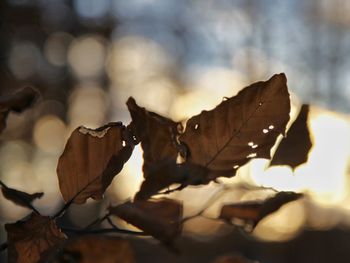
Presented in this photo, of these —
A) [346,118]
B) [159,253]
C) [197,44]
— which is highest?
[197,44]

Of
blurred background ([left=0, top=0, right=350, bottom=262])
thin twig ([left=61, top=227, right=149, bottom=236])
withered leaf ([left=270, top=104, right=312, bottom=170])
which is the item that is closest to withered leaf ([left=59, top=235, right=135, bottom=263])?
thin twig ([left=61, top=227, right=149, bottom=236])

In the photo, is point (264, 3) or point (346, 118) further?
point (264, 3)

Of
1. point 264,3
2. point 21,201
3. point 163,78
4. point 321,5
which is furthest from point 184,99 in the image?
point 21,201

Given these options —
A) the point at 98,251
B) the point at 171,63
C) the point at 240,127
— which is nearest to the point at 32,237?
the point at 98,251

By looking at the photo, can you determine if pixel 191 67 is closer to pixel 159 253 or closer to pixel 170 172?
pixel 159 253

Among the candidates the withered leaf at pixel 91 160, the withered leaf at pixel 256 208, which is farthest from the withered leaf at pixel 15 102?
the withered leaf at pixel 256 208

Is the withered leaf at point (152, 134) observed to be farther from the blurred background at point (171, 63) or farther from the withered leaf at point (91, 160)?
the blurred background at point (171, 63)
